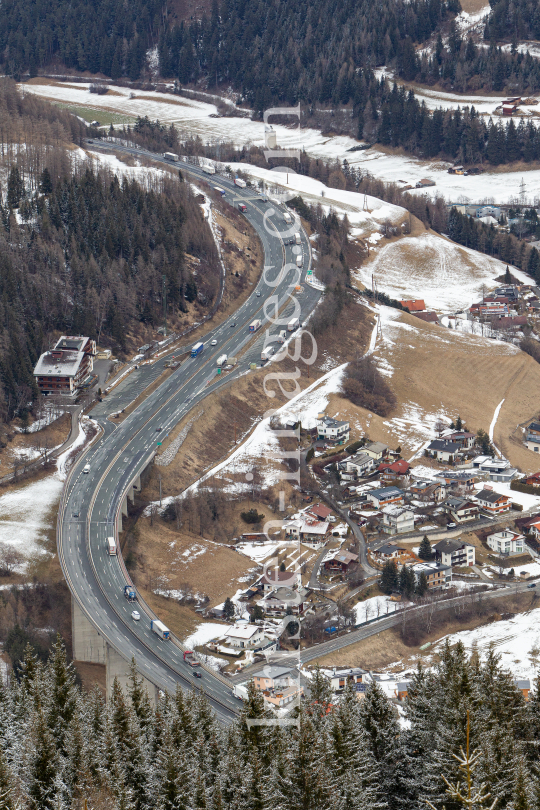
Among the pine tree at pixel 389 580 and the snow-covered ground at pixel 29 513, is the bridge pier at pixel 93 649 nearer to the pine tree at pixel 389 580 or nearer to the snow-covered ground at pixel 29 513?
the snow-covered ground at pixel 29 513

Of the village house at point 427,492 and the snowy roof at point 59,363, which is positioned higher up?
the snowy roof at point 59,363

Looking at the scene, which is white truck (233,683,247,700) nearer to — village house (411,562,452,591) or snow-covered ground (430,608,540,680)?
snow-covered ground (430,608,540,680)

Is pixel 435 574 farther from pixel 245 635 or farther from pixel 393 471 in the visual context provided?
pixel 245 635

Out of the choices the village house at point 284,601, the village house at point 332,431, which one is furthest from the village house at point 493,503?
the village house at point 284,601

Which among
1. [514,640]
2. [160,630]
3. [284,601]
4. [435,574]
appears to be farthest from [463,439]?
[160,630]

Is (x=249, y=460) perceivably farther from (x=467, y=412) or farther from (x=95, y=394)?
(x=467, y=412)

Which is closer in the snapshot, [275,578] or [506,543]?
[275,578]

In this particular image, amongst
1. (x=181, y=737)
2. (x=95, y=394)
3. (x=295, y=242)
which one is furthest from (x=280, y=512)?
(x=295, y=242)

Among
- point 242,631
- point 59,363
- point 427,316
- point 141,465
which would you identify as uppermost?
point 59,363
